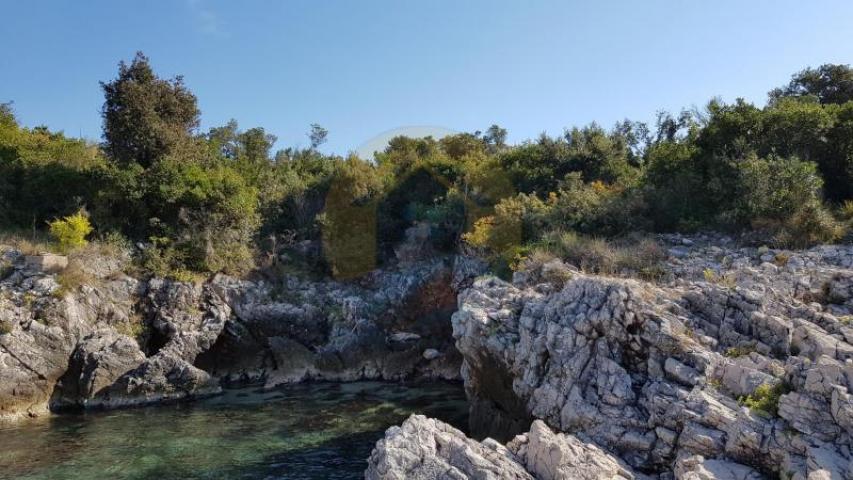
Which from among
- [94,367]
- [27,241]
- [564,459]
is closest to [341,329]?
[94,367]

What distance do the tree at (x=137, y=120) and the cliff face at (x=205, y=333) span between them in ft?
20.4

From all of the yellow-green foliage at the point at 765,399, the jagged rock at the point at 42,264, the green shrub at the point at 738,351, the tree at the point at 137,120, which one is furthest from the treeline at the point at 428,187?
the yellow-green foliage at the point at 765,399

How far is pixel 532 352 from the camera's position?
40.5 ft

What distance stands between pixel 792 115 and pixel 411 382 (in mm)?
17381

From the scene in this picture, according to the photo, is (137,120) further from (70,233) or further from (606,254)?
(606,254)

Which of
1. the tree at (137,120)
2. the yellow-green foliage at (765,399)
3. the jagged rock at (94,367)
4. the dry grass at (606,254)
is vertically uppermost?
the tree at (137,120)

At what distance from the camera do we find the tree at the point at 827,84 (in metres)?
31.3

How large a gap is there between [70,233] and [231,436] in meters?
12.4

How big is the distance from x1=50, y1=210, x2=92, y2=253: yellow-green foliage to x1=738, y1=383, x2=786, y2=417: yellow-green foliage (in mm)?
22815

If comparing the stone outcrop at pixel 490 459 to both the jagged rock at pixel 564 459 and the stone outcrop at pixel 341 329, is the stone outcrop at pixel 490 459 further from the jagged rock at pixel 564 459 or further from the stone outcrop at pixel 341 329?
the stone outcrop at pixel 341 329

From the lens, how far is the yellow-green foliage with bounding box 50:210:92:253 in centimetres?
2142

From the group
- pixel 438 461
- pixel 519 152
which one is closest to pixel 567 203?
pixel 519 152

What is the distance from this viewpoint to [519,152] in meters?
29.4

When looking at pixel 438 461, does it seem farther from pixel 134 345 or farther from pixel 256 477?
pixel 134 345
